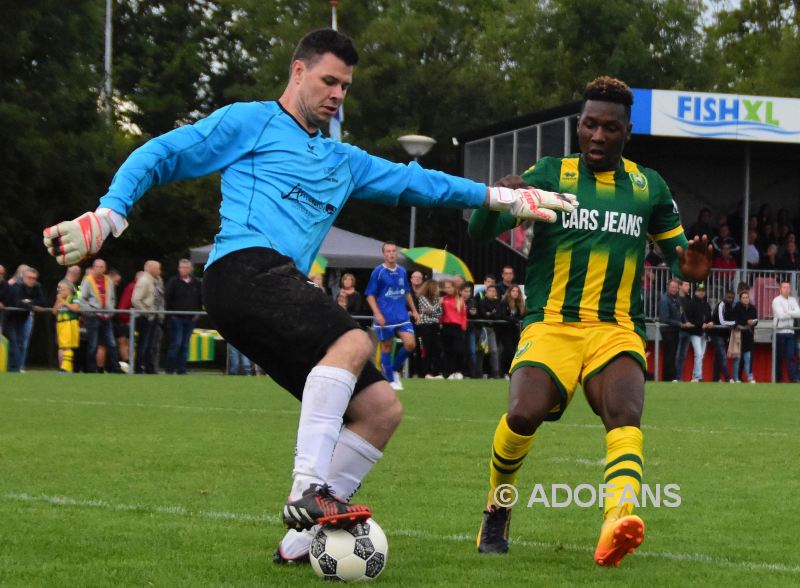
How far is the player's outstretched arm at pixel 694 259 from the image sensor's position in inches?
270

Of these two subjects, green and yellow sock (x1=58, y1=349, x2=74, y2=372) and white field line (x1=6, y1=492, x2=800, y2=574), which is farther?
green and yellow sock (x1=58, y1=349, x2=74, y2=372)

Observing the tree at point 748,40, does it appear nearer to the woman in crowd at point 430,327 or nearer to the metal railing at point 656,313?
the metal railing at point 656,313

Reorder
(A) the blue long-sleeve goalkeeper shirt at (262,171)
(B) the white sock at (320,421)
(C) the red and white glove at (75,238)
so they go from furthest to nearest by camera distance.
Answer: (A) the blue long-sleeve goalkeeper shirt at (262,171), (B) the white sock at (320,421), (C) the red and white glove at (75,238)

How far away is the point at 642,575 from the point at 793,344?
21.8 metres

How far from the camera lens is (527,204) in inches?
245

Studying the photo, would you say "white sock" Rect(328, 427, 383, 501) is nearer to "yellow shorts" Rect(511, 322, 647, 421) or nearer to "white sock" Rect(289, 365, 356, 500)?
"white sock" Rect(289, 365, 356, 500)

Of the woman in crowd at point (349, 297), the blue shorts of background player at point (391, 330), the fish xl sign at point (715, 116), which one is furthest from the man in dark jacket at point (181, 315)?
the fish xl sign at point (715, 116)

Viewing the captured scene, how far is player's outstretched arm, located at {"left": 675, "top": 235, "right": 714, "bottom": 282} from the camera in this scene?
685cm

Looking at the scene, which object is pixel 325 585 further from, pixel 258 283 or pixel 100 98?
pixel 100 98

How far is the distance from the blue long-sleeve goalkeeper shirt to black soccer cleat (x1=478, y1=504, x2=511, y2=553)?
146cm

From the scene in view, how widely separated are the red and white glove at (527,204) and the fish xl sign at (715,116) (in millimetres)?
23819

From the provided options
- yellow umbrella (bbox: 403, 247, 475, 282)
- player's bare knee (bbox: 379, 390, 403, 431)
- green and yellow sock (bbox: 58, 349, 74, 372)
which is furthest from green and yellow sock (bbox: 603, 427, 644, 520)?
yellow umbrella (bbox: 403, 247, 475, 282)

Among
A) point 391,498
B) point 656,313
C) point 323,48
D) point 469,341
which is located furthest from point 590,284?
point 656,313

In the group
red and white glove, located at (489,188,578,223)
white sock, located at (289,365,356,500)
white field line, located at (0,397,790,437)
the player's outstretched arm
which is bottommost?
white field line, located at (0,397,790,437)
